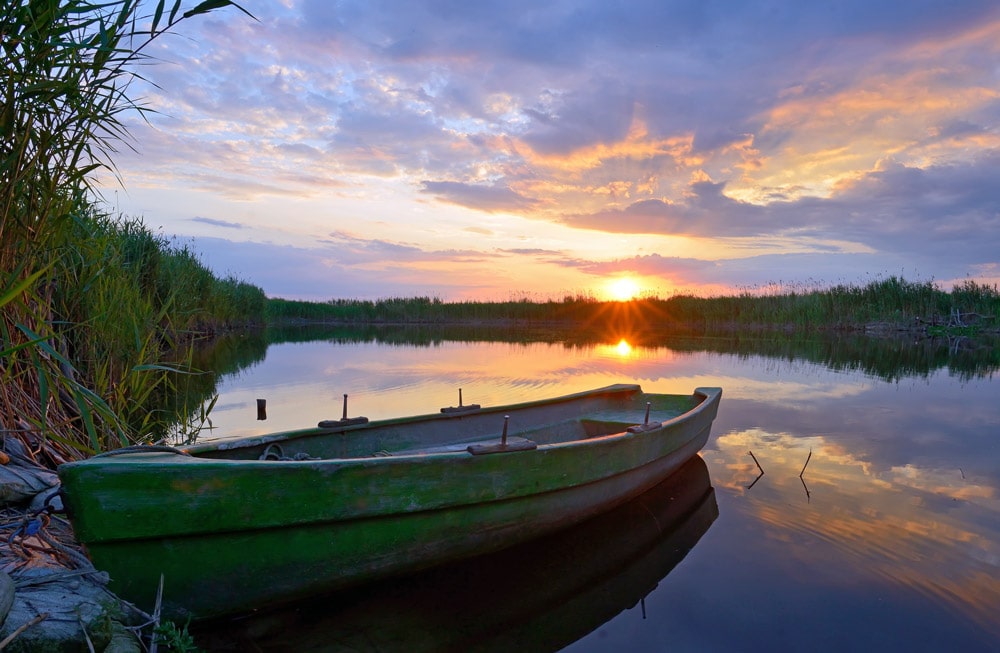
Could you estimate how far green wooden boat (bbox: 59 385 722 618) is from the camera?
2.61m

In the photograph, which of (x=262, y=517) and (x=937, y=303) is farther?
(x=937, y=303)

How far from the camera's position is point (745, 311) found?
27.3 meters

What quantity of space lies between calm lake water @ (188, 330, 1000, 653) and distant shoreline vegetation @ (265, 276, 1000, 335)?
55.3 feet

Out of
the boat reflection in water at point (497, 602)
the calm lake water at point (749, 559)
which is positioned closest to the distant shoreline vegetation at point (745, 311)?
the calm lake water at point (749, 559)

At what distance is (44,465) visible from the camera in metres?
3.77

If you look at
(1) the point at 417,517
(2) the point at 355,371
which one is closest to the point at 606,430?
(1) the point at 417,517

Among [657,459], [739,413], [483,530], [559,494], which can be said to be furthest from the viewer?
[739,413]

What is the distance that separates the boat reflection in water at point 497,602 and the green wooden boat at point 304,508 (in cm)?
17

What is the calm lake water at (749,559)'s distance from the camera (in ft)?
10.6

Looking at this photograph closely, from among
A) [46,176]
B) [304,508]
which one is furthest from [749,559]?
[46,176]

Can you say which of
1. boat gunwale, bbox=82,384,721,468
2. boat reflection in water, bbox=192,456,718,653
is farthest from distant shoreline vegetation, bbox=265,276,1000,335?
boat reflection in water, bbox=192,456,718,653

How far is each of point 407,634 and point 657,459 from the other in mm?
2823

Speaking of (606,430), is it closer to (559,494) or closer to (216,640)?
(559,494)

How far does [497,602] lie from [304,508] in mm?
1427
